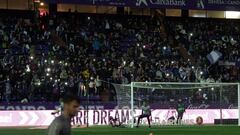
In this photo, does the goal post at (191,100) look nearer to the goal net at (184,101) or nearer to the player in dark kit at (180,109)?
the goal net at (184,101)

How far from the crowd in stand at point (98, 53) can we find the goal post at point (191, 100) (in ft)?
10.8

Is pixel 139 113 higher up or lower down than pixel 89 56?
lower down

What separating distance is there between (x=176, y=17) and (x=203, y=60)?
8.17 meters

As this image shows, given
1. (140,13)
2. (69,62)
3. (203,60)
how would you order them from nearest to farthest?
1. (69,62)
2. (203,60)
3. (140,13)

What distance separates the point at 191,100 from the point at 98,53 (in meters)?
9.62

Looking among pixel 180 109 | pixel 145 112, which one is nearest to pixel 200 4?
pixel 180 109

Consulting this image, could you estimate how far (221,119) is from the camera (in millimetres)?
36656

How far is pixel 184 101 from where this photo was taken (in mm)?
36000

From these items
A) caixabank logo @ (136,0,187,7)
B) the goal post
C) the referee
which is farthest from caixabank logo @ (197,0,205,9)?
the referee

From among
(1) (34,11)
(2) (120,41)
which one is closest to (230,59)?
(2) (120,41)

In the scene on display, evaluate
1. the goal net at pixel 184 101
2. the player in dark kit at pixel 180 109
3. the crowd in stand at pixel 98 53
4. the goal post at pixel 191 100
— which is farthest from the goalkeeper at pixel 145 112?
the crowd in stand at pixel 98 53

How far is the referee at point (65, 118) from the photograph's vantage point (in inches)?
286

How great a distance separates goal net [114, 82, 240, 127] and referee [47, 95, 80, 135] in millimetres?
27426

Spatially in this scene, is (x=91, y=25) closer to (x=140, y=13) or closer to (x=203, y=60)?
(x=140, y=13)
